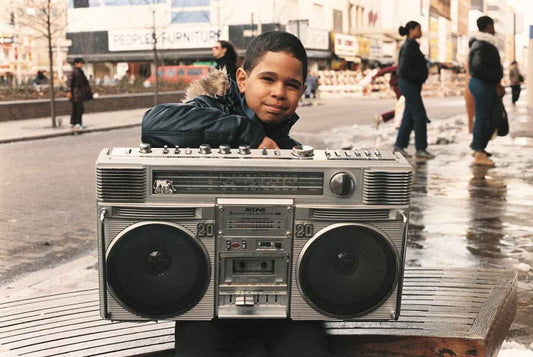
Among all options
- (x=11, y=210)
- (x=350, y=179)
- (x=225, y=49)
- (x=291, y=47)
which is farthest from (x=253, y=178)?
(x=225, y=49)

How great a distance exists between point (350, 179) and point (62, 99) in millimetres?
20942

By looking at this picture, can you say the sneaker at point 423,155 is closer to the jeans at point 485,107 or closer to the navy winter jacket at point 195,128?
the jeans at point 485,107

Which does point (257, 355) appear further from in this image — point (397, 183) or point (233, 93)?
point (233, 93)

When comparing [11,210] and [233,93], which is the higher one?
[233,93]

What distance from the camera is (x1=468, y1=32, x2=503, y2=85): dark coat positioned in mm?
9789

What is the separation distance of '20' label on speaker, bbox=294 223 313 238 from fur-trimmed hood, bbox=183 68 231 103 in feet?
2.91

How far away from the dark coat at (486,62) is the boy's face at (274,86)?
312 inches

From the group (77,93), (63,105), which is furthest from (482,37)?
(63,105)

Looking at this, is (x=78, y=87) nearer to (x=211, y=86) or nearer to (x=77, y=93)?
(x=77, y=93)

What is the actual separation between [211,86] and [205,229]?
903 mm

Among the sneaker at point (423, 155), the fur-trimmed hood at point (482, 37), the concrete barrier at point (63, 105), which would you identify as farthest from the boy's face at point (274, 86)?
the concrete barrier at point (63, 105)

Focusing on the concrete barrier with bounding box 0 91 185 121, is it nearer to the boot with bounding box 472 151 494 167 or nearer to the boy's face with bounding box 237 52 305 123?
the boot with bounding box 472 151 494 167

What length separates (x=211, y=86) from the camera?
2592mm

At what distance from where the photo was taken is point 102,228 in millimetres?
1806
